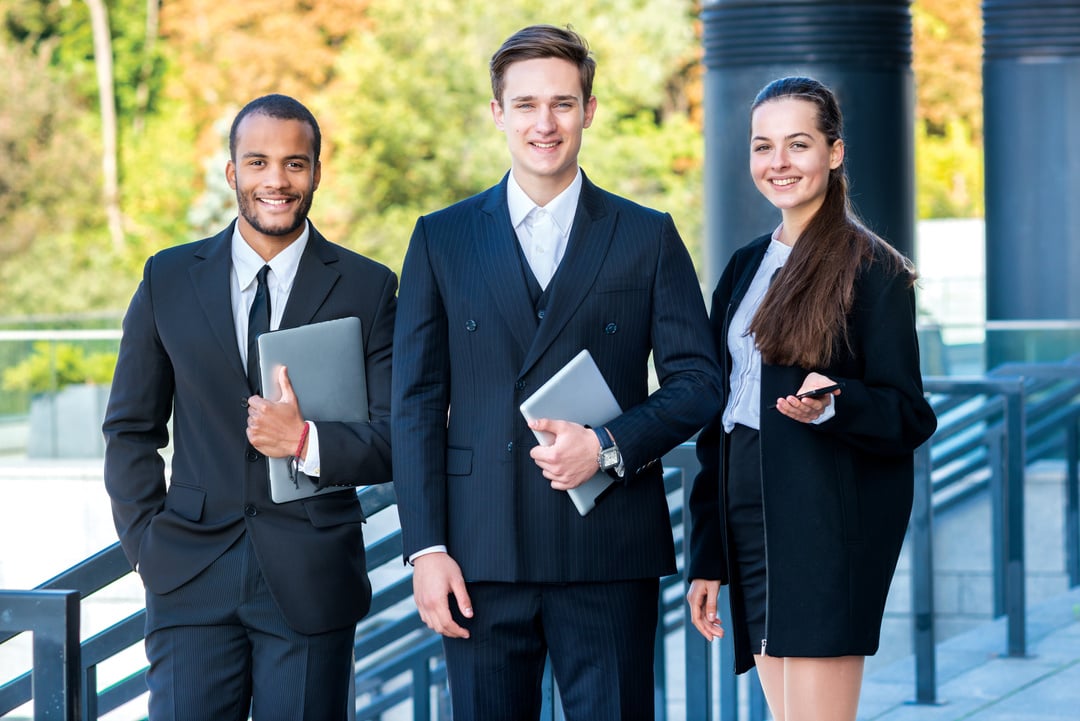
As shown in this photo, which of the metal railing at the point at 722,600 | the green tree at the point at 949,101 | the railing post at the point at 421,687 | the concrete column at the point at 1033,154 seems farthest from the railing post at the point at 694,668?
the green tree at the point at 949,101

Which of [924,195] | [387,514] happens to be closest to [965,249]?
[924,195]

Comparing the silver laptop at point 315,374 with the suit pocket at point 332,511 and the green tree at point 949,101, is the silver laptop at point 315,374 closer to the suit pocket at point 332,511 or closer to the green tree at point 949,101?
the suit pocket at point 332,511

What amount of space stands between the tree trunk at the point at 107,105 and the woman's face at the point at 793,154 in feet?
108

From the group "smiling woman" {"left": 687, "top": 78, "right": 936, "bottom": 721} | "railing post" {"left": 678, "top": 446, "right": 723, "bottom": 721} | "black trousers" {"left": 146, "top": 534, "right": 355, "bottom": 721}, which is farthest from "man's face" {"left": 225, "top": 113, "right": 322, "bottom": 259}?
"railing post" {"left": 678, "top": 446, "right": 723, "bottom": 721}

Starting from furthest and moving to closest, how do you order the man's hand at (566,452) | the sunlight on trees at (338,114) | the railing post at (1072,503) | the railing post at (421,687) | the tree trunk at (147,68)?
the tree trunk at (147,68) < the sunlight on trees at (338,114) < the railing post at (1072,503) < the railing post at (421,687) < the man's hand at (566,452)

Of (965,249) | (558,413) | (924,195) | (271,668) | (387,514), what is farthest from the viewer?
(924,195)

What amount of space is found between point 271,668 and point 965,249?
25.8m

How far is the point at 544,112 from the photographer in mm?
3318

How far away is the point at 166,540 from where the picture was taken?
351 cm

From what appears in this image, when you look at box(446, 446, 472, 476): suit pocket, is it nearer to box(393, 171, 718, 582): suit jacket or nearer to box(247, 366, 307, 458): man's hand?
box(393, 171, 718, 582): suit jacket

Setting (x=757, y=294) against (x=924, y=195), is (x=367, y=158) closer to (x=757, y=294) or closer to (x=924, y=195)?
(x=924, y=195)

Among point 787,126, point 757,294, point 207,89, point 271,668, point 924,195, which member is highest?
point 207,89

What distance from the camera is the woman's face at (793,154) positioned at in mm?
3553

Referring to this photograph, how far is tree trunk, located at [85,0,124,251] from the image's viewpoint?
116 ft
